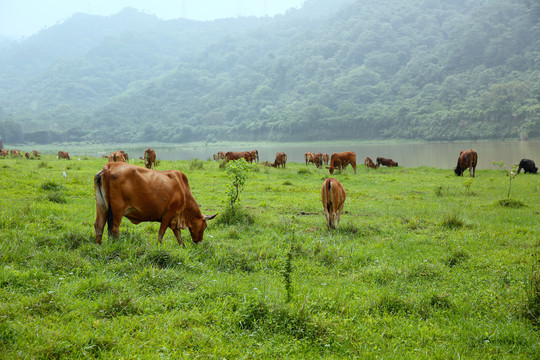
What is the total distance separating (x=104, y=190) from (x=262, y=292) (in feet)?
10.1

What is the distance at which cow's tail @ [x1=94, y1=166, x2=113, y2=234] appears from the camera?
605cm

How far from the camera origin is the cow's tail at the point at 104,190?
6.05 meters

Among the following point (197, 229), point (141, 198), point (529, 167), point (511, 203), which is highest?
point (141, 198)

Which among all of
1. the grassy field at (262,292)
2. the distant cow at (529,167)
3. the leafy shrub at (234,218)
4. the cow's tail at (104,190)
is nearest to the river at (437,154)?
the distant cow at (529,167)

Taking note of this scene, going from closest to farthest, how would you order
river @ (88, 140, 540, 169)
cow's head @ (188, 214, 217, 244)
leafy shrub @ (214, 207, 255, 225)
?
1. cow's head @ (188, 214, 217, 244)
2. leafy shrub @ (214, 207, 255, 225)
3. river @ (88, 140, 540, 169)

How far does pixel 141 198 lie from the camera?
251 inches

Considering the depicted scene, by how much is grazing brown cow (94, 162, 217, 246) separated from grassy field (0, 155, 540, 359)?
1.41 feet

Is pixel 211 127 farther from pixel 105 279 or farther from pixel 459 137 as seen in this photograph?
pixel 105 279

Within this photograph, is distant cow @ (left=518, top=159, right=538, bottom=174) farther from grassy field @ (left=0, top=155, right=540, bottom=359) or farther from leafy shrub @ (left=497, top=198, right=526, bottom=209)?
grassy field @ (left=0, top=155, right=540, bottom=359)

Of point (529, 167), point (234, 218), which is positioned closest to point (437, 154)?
point (529, 167)

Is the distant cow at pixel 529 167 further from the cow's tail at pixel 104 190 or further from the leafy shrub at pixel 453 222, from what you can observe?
the cow's tail at pixel 104 190

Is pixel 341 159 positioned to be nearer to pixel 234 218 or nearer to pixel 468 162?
pixel 468 162

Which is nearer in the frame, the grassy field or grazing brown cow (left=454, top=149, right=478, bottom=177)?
the grassy field

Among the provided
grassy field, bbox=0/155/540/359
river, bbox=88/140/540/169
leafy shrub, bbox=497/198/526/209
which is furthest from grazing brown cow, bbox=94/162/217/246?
river, bbox=88/140/540/169
